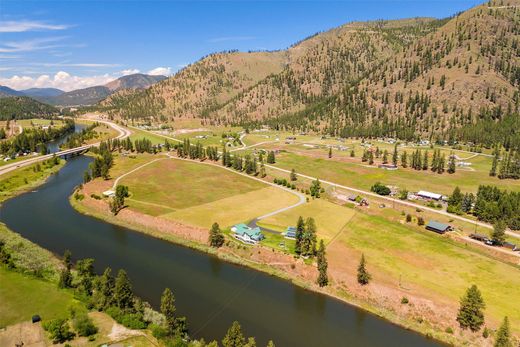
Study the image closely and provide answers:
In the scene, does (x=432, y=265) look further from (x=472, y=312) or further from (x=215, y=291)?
(x=215, y=291)

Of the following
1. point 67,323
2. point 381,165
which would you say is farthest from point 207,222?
point 381,165

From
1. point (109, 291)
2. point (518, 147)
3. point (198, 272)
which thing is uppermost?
point (518, 147)

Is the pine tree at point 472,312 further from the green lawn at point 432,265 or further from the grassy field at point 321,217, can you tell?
the grassy field at point 321,217

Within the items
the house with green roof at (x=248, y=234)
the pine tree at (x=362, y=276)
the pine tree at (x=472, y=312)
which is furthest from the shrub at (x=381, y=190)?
the pine tree at (x=472, y=312)

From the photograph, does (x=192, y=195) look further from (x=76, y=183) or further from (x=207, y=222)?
(x=76, y=183)

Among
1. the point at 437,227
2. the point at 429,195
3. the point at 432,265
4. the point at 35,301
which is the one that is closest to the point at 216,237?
the point at 35,301

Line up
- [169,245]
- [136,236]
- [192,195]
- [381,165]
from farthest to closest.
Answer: [381,165] → [192,195] → [136,236] → [169,245]

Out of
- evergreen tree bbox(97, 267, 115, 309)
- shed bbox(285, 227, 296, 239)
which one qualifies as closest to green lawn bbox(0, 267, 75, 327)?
evergreen tree bbox(97, 267, 115, 309)
